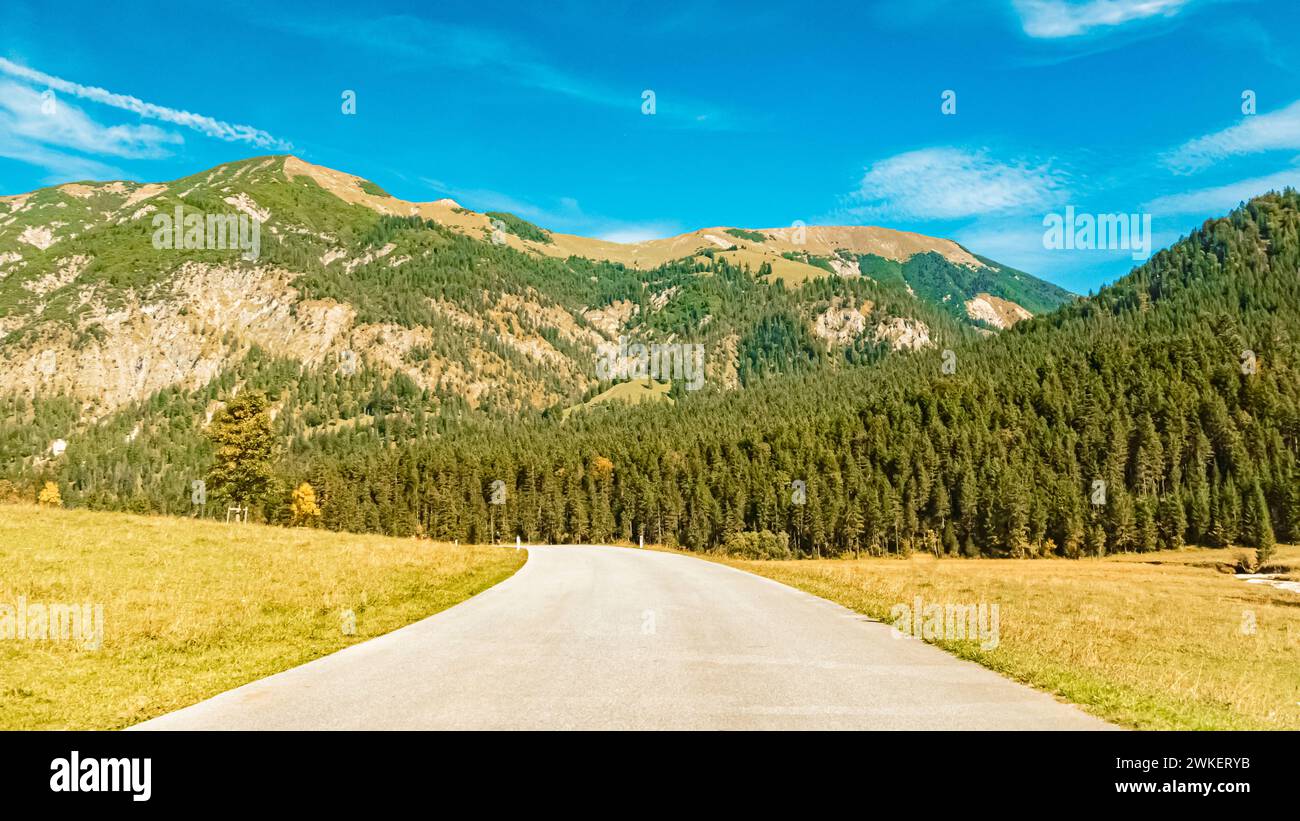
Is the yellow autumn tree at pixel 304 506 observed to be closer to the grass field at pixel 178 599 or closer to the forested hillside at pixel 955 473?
the forested hillside at pixel 955 473

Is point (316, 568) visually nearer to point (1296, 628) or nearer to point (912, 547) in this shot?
point (1296, 628)

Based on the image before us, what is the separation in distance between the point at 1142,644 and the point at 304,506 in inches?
5067

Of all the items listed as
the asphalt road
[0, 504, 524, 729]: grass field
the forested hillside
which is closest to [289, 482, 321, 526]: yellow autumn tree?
the forested hillside

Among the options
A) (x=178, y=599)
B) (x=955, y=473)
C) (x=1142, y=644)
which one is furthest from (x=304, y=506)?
(x=1142, y=644)

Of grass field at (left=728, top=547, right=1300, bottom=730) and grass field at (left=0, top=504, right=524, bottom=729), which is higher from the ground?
grass field at (left=0, top=504, right=524, bottom=729)

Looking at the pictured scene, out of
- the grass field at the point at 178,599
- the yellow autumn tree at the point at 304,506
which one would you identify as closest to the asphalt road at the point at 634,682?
the grass field at the point at 178,599

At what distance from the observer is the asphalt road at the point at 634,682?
7883 millimetres

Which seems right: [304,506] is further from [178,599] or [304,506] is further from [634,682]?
[634,682]

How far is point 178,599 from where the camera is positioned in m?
16.7

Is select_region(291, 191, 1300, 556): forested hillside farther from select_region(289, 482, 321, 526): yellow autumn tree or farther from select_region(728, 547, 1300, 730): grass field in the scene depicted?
select_region(728, 547, 1300, 730): grass field

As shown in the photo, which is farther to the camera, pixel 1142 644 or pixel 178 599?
pixel 1142 644

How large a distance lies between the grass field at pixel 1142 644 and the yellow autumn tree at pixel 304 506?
108 m

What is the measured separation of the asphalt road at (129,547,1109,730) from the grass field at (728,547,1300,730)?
975 millimetres

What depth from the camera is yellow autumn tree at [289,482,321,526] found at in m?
124
